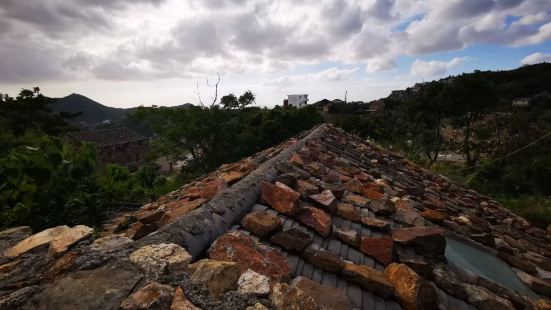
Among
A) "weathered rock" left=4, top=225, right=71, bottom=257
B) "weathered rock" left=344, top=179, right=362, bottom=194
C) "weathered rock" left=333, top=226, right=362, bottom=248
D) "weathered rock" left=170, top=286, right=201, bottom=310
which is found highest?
"weathered rock" left=4, top=225, right=71, bottom=257

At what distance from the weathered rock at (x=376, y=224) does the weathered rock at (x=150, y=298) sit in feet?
5.47

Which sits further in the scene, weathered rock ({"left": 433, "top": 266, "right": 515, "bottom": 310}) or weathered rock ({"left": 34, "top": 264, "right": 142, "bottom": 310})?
weathered rock ({"left": 433, "top": 266, "right": 515, "bottom": 310})

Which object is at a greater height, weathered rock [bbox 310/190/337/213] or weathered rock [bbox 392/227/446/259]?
weathered rock [bbox 310/190/337/213]

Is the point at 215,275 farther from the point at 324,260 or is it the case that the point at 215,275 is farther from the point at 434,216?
the point at 434,216

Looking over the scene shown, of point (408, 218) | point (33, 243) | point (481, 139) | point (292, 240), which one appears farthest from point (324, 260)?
point (481, 139)

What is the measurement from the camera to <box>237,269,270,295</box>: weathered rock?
1332 millimetres

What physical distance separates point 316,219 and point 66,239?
1.52 meters

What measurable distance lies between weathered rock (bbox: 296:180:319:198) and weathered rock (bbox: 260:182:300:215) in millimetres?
237

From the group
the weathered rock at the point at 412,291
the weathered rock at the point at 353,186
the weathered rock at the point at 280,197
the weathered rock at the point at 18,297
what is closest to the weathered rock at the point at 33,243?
the weathered rock at the point at 18,297

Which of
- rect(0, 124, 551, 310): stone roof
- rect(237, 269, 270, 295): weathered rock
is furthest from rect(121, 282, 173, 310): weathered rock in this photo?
rect(237, 269, 270, 295): weathered rock

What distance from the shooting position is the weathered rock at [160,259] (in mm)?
1359

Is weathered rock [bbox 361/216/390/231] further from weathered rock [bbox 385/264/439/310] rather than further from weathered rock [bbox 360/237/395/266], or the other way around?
weathered rock [bbox 385/264/439/310]

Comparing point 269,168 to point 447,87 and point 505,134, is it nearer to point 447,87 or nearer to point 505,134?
point 505,134

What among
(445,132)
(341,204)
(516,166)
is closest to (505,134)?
(516,166)
